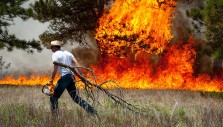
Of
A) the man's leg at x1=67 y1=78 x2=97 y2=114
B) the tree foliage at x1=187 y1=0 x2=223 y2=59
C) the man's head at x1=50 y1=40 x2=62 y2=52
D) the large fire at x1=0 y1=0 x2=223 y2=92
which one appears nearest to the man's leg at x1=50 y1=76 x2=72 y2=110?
the man's leg at x1=67 y1=78 x2=97 y2=114

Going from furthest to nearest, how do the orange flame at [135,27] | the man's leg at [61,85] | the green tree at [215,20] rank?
the orange flame at [135,27], the green tree at [215,20], the man's leg at [61,85]

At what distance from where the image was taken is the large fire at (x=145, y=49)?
25.8 meters

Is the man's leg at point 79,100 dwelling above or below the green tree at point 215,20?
below

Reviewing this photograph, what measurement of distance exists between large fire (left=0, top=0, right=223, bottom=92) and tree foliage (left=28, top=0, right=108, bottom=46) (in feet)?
3.68

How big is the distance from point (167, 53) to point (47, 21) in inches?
307

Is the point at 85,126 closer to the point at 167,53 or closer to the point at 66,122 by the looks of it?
the point at 66,122

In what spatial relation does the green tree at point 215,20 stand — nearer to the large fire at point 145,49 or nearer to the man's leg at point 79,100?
the large fire at point 145,49

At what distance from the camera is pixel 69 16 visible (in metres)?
27.6

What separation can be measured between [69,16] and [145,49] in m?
5.35

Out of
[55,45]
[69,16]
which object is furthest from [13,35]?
[55,45]

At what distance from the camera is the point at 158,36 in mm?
26266

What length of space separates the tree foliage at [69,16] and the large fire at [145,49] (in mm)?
1120

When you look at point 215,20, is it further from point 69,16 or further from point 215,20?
point 69,16

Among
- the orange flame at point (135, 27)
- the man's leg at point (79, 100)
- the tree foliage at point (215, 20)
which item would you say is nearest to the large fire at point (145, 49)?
the orange flame at point (135, 27)
